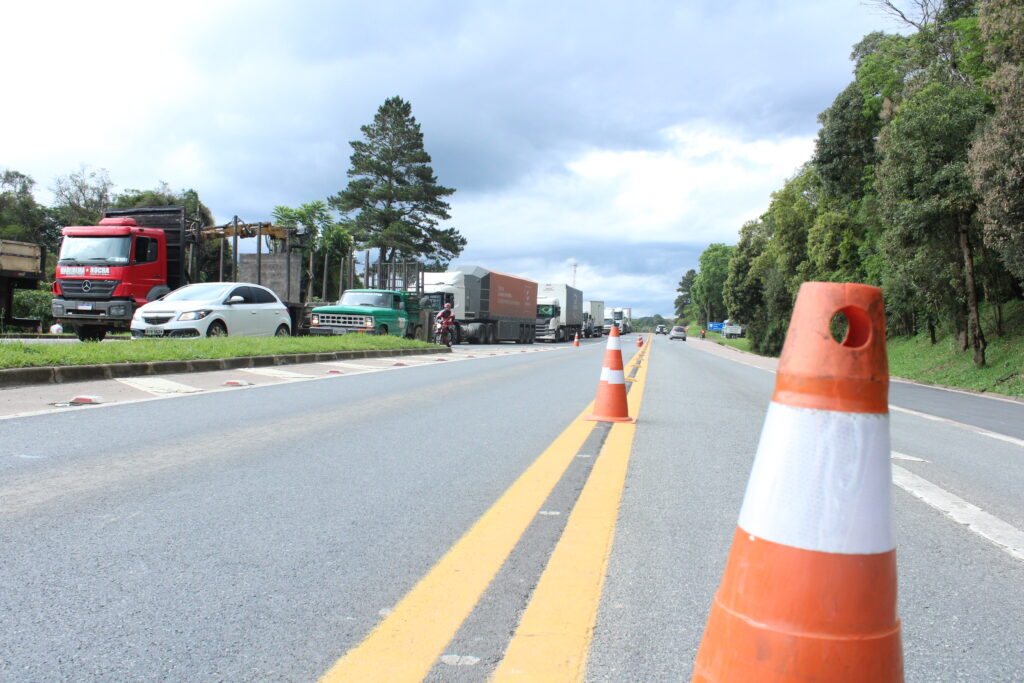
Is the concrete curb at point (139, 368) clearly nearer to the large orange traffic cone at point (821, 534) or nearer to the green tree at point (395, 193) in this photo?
the large orange traffic cone at point (821, 534)

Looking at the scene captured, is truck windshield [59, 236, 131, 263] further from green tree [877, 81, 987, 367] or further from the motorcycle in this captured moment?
green tree [877, 81, 987, 367]

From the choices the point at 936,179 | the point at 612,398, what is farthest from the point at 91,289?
the point at 936,179

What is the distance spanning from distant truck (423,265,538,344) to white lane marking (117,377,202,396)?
21.8 m

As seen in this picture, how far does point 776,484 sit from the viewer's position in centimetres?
178

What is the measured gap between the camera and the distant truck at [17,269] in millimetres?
19750

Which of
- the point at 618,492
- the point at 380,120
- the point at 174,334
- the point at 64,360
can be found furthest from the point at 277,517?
the point at 380,120

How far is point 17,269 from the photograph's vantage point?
19984 millimetres

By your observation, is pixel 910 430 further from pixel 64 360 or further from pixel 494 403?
pixel 64 360

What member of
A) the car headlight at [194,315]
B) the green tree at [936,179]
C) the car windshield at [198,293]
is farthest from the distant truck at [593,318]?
the car headlight at [194,315]

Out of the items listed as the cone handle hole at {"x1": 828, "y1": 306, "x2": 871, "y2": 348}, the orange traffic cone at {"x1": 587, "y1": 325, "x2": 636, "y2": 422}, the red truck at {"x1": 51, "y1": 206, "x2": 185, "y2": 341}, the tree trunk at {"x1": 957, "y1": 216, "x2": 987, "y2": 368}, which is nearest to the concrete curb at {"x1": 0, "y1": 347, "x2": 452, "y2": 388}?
the red truck at {"x1": 51, "y1": 206, "x2": 185, "y2": 341}

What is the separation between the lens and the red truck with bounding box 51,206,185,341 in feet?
57.8

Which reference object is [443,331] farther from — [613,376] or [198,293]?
[613,376]

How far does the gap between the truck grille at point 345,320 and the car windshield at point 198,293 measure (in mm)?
6991

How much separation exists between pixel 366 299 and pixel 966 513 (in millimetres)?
22081
